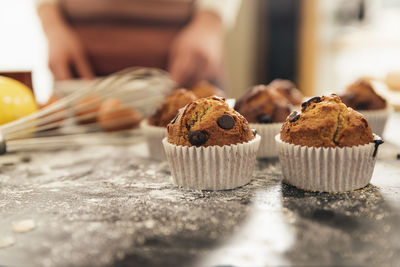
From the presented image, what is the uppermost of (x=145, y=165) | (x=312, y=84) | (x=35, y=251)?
(x=35, y=251)

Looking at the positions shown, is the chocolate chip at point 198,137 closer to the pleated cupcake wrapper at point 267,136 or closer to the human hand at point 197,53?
the pleated cupcake wrapper at point 267,136

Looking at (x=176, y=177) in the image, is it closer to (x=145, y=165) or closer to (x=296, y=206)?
(x=145, y=165)

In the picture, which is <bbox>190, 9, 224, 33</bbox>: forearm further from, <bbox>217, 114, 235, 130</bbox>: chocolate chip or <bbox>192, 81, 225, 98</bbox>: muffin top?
<bbox>217, 114, 235, 130</bbox>: chocolate chip

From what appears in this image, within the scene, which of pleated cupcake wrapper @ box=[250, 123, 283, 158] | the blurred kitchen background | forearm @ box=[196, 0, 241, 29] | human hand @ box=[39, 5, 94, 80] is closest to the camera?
pleated cupcake wrapper @ box=[250, 123, 283, 158]

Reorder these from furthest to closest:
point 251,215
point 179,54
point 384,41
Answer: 1. point 384,41
2. point 179,54
3. point 251,215

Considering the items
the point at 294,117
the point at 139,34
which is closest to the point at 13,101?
the point at 294,117

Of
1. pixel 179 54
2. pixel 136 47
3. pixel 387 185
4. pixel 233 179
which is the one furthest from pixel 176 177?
pixel 136 47

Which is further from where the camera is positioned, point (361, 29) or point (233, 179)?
point (361, 29)

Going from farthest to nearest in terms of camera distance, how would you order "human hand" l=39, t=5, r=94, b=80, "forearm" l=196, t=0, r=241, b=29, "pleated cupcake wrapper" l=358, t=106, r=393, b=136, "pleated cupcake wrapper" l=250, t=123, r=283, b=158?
"forearm" l=196, t=0, r=241, b=29 < "human hand" l=39, t=5, r=94, b=80 < "pleated cupcake wrapper" l=358, t=106, r=393, b=136 < "pleated cupcake wrapper" l=250, t=123, r=283, b=158

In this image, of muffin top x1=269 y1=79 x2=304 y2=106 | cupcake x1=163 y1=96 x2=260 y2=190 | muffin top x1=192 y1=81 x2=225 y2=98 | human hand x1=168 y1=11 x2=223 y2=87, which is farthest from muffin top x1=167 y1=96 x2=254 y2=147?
human hand x1=168 y1=11 x2=223 y2=87
